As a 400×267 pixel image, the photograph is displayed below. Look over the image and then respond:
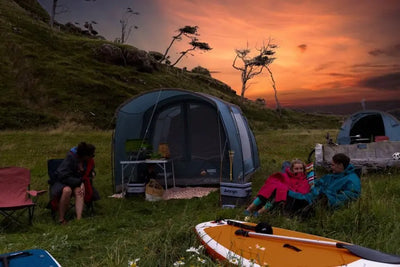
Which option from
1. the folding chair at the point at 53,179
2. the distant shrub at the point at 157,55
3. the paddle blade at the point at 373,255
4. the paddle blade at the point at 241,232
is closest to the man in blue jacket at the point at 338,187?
the paddle blade at the point at 241,232

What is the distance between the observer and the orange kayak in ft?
10.7

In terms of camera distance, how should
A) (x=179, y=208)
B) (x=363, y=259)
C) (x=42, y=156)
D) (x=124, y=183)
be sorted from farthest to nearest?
(x=42, y=156)
(x=124, y=183)
(x=179, y=208)
(x=363, y=259)

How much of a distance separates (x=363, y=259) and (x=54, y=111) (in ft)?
88.1

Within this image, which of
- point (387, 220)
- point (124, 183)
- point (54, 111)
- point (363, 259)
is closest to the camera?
point (363, 259)

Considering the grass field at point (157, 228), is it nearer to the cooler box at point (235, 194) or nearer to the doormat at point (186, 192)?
the cooler box at point (235, 194)

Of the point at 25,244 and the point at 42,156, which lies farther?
the point at 42,156

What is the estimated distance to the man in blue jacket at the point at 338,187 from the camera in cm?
516

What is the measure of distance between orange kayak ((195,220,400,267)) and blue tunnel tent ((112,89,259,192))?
522 centimetres

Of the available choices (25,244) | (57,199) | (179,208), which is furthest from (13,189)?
(179,208)

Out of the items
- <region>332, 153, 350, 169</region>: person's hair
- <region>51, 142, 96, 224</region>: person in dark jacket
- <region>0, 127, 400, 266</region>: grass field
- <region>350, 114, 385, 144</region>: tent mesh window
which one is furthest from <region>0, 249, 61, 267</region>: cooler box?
<region>350, 114, 385, 144</region>: tent mesh window

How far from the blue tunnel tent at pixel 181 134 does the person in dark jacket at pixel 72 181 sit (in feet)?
8.70

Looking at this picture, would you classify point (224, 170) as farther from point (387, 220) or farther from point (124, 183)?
point (387, 220)

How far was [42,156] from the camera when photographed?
1406 cm

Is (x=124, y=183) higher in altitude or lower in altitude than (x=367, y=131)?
lower
